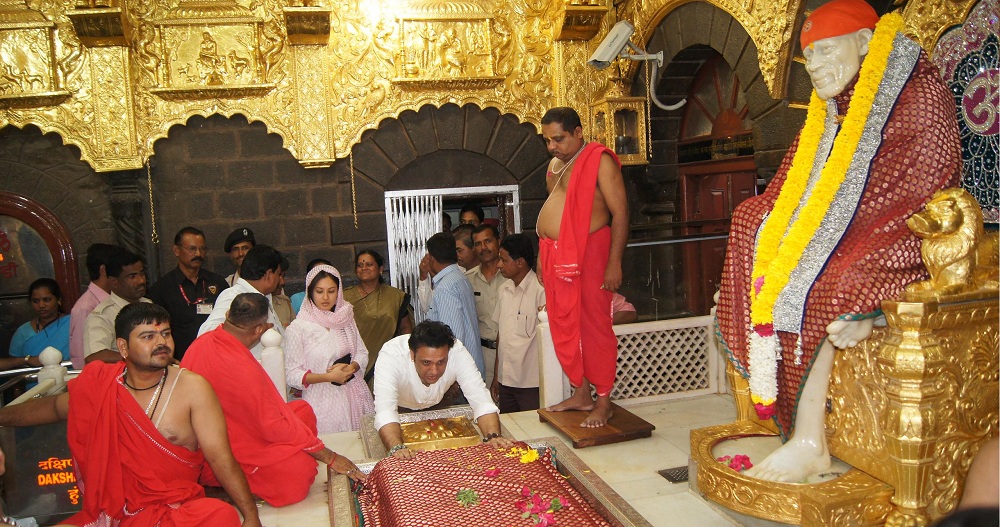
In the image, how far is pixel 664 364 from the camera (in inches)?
202

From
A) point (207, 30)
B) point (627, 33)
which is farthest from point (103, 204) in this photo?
point (627, 33)

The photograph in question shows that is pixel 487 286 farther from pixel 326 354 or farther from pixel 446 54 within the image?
pixel 446 54

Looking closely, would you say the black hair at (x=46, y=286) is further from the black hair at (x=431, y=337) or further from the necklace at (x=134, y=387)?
the black hair at (x=431, y=337)

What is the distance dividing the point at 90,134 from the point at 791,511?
655 centimetres

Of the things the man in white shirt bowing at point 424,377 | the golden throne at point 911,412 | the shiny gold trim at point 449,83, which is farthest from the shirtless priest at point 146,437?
the shiny gold trim at point 449,83

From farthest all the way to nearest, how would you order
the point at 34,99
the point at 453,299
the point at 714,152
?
the point at 714,152, the point at 34,99, the point at 453,299

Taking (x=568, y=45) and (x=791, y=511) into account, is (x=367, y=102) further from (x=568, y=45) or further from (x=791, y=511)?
(x=791, y=511)

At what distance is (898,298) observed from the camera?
2.68 meters

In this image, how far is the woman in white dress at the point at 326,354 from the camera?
4.52 meters

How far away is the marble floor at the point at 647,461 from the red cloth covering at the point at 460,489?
0.31m

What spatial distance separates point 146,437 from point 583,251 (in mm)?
2204

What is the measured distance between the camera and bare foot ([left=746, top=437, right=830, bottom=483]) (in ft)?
9.43

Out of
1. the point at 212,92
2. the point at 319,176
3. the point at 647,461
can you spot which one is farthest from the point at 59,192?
the point at 647,461

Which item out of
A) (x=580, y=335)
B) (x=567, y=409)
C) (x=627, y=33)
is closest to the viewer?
(x=580, y=335)
